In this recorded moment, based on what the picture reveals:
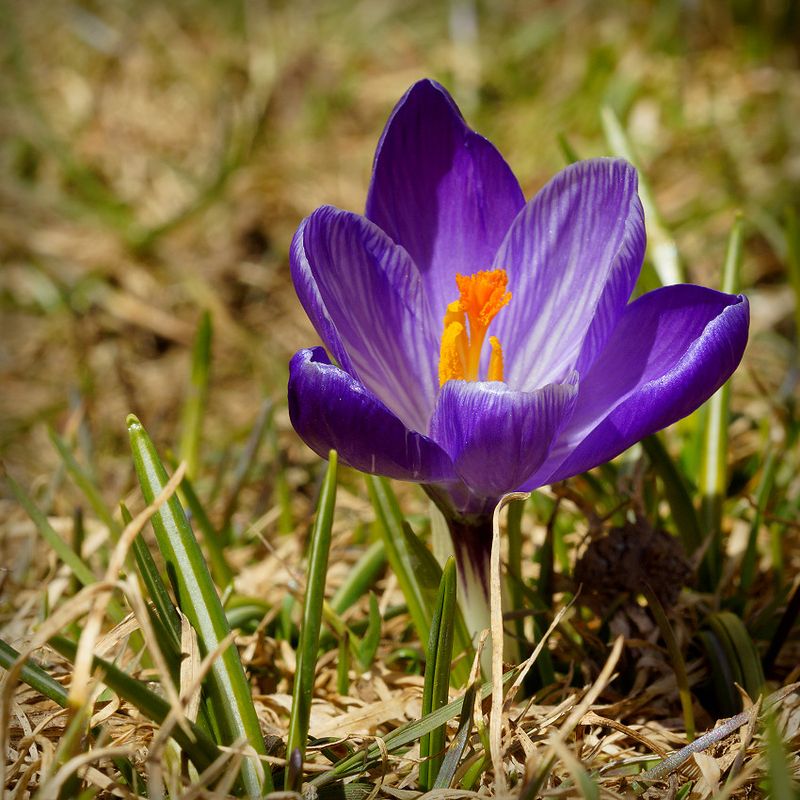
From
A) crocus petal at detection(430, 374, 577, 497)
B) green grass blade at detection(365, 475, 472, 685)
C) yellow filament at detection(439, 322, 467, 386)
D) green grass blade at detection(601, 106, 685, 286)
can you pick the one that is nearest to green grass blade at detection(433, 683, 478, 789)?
green grass blade at detection(365, 475, 472, 685)

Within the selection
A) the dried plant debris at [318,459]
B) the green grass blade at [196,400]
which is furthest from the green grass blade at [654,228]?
the green grass blade at [196,400]

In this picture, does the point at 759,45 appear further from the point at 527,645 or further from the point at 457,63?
the point at 527,645

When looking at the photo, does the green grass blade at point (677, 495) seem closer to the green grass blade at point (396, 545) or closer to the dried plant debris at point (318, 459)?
the dried plant debris at point (318, 459)

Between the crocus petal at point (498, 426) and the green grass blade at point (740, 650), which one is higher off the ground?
the crocus petal at point (498, 426)

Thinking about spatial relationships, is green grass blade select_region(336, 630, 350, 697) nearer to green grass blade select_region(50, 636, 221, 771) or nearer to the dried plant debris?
the dried plant debris

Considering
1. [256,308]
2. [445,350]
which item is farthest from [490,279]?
[256,308]

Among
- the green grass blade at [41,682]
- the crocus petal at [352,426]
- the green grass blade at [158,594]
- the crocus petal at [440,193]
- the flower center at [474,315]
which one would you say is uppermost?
the crocus petal at [440,193]

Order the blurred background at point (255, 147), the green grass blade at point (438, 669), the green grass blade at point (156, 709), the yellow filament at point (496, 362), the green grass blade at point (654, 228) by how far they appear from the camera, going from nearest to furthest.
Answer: the green grass blade at point (156, 709) < the green grass blade at point (438, 669) < the yellow filament at point (496, 362) < the green grass blade at point (654, 228) < the blurred background at point (255, 147)
